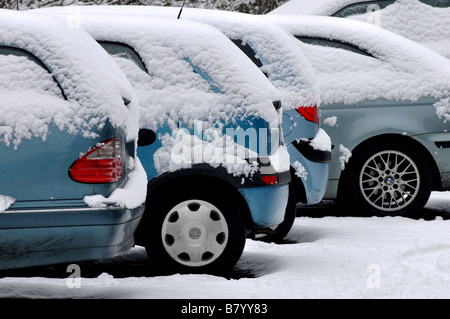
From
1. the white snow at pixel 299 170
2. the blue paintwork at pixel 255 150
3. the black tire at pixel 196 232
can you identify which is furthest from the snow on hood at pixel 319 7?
the black tire at pixel 196 232

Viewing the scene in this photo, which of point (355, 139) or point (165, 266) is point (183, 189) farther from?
point (355, 139)

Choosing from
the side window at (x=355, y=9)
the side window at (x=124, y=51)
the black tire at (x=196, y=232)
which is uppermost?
the side window at (x=355, y=9)

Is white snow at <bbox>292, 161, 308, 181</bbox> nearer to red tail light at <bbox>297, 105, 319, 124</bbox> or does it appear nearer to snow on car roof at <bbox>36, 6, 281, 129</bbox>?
red tail light at <bbox>297, 105, 319, 124</bbox>

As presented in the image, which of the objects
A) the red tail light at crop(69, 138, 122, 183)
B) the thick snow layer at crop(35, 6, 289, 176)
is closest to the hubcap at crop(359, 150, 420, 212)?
the thick snow layer at crop(35, 6, 289, 176)

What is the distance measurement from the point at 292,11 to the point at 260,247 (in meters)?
4.89

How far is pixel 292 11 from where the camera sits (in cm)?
1155

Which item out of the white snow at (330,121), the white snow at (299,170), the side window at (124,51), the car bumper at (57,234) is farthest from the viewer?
the white snow at (330,121)

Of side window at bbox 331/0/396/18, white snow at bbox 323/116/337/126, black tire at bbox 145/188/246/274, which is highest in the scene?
side window at bbox 331/0/396/18

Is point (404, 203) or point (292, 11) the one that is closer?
point (404, 203)

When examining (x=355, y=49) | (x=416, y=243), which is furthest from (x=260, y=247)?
(x=355, y=49)

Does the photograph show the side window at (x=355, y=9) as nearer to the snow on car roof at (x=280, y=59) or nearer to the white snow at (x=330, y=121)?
the white snow at (x=330, y=121)

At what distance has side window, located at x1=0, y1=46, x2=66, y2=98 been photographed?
504 cm

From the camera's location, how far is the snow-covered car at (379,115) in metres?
8.50

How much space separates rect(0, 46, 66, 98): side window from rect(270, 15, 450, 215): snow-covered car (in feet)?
12.5
